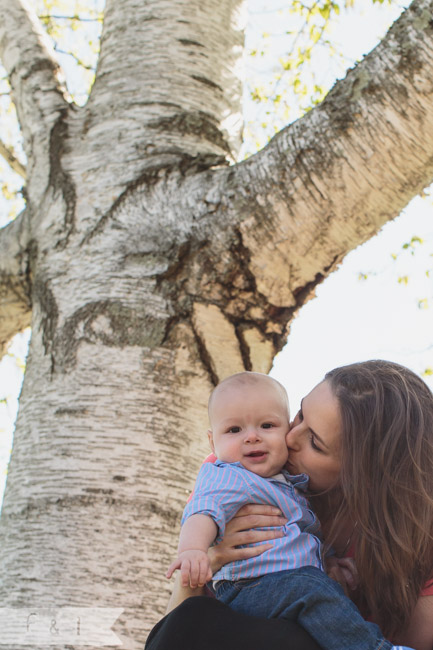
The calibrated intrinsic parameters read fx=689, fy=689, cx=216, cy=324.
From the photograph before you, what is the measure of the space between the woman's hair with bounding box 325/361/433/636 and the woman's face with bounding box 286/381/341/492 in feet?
0.12

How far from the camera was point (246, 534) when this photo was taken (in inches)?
69.7

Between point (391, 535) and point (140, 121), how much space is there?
7.63 ft

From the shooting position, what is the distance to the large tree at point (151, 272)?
2.37m

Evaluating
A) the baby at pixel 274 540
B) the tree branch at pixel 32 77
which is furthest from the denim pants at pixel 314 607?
the tree branch at pixel 32 77

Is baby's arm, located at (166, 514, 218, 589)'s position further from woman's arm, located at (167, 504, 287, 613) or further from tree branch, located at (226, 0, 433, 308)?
tree branch, located at (226, 0, 433, 308)

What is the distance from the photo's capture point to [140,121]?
10.8ft

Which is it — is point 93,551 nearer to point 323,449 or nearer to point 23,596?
point 23,596

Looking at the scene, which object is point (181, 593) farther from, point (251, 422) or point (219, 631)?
point (251, 422)

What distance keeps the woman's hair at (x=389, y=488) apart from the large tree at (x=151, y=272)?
2.87 feet

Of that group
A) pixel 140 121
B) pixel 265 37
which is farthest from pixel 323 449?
pixel 265 37

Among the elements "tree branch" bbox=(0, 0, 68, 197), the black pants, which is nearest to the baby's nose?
the black pants

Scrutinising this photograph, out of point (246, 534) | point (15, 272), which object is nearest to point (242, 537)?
point (246, 534)

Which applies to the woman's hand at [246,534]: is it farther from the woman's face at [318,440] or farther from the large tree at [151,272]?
the large tree at [151,272]

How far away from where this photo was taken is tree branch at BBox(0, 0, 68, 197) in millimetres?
3459
